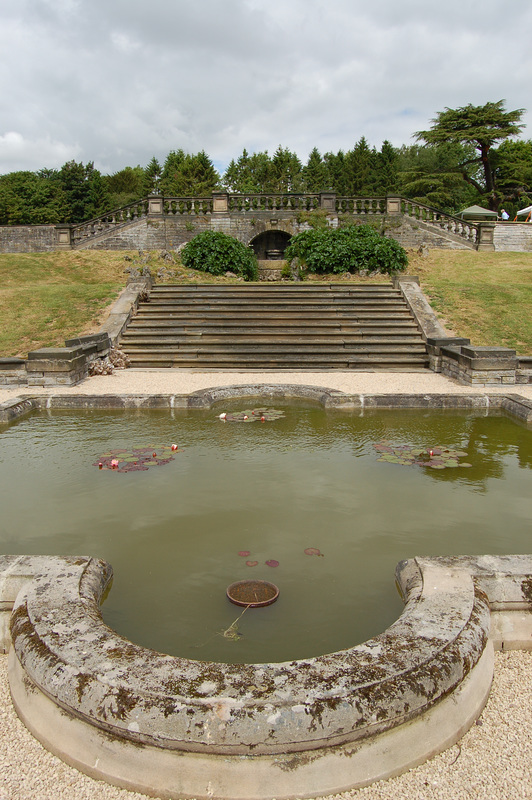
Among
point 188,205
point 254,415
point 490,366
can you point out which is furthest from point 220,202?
point 254,415

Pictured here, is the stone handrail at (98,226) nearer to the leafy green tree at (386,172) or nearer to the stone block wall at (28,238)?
the stone block wall at (28,238)

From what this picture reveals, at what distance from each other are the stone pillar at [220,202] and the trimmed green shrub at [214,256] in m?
5.10

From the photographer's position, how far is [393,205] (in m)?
22.7

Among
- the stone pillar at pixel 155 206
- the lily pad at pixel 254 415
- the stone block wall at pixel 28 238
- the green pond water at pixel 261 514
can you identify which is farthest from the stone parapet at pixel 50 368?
the stone block wall at pixel 28 238

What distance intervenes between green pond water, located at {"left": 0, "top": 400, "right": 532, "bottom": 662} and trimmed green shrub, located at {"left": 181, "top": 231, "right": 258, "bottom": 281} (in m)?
11.0

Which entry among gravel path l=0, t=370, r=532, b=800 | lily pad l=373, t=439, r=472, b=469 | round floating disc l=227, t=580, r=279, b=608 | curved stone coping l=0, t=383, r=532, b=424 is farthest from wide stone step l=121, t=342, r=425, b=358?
gravel path l=0, t=370, r=532, b=800

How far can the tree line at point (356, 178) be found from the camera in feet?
129

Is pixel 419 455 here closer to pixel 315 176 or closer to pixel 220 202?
pixel 220 202

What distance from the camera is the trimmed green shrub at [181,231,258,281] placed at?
17656 millimetres

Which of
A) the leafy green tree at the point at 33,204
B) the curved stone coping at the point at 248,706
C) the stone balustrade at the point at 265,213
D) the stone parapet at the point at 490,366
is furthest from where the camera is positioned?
the leafy green tree at the point at 33,204

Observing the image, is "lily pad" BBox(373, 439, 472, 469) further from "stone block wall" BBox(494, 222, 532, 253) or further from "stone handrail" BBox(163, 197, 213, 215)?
"stone block wall" BBox(494, 222, 532, 253)

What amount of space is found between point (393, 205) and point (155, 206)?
32.0 feet

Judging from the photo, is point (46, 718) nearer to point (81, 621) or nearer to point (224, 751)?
point (81, 621)

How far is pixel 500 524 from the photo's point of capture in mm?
4430
